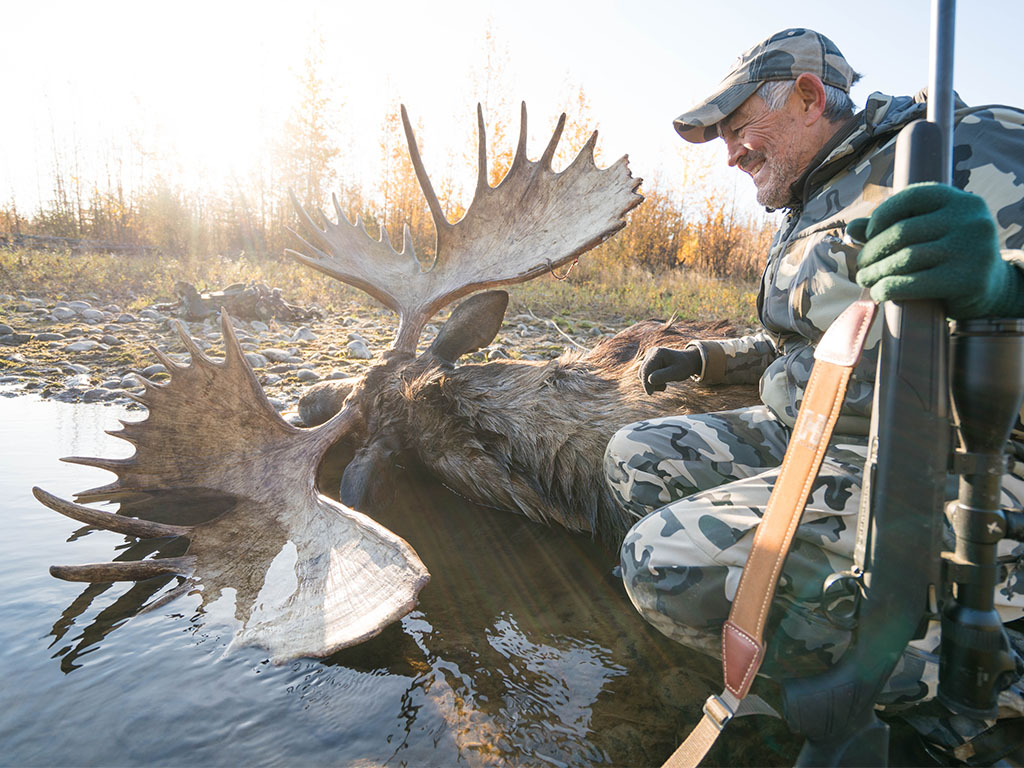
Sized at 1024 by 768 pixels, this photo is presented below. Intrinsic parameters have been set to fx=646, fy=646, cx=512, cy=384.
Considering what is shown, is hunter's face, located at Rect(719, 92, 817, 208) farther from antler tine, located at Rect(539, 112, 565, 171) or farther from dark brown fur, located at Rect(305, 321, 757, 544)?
antler tine, located at Rect(539, 112, 565, 171)

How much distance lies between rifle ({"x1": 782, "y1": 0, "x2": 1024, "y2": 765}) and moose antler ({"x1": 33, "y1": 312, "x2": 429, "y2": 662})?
1139mm

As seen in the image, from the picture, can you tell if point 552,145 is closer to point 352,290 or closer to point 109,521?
point 109,521

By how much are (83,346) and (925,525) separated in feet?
22.3

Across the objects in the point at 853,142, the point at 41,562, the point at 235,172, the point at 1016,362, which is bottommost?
the point at 41,562

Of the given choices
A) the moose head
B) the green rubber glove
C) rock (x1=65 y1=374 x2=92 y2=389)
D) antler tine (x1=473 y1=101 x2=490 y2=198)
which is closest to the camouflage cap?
the moose head

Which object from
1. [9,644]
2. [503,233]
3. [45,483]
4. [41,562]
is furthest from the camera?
[503,233]

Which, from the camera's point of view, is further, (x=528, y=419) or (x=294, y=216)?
(x=294, y=216)

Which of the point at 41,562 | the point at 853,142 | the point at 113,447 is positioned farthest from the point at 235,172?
the point at 853,142

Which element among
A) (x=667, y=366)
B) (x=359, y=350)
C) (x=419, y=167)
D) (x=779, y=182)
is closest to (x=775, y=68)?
(x=779, y=182)

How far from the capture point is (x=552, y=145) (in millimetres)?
3637

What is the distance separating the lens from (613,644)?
210 centimetres

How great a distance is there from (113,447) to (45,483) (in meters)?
0.64

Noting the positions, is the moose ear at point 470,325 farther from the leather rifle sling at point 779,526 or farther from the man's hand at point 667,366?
the leather rifle sling at point 779,526

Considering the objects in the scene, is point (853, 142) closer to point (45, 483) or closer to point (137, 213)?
point (45, 483)
